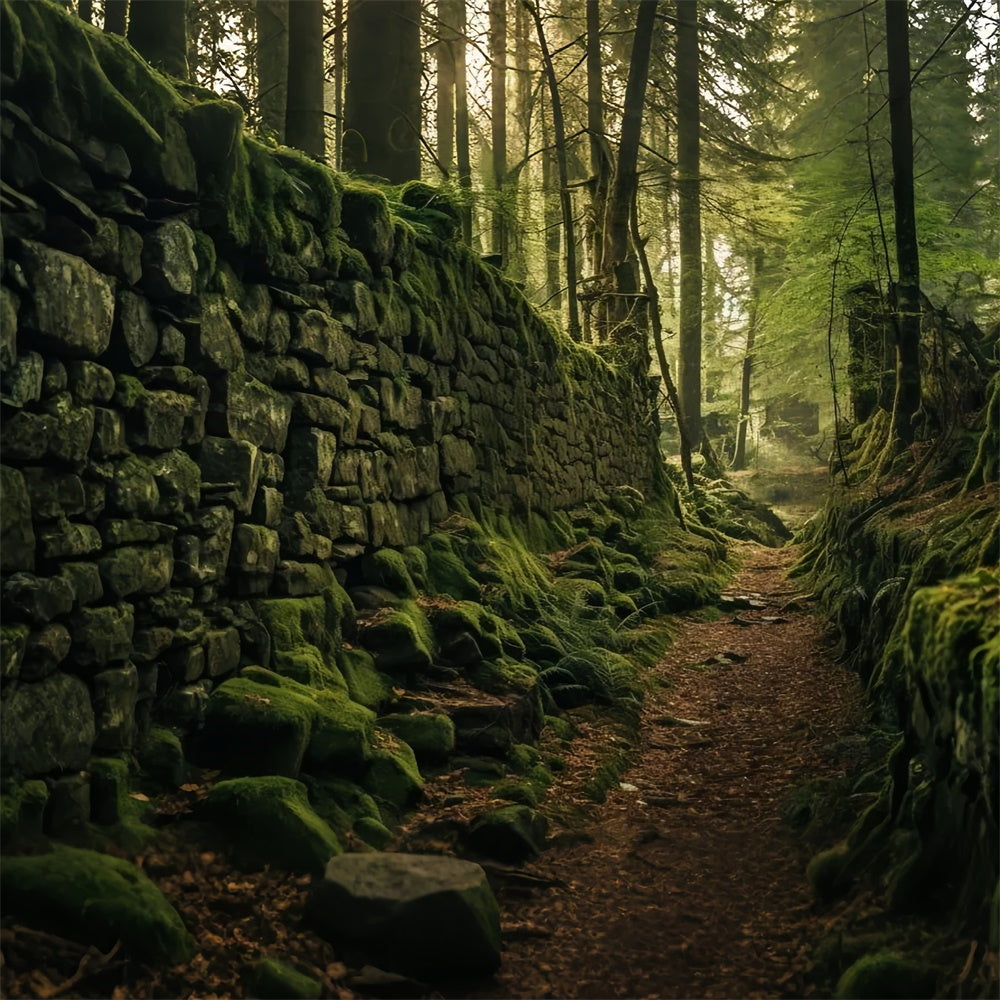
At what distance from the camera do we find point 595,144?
1638 centimetres

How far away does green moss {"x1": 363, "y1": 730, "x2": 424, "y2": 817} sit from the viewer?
15.8ft

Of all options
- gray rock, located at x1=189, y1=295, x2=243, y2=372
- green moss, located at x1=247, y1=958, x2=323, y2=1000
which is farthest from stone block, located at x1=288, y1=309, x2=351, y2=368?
green moss, located at x1=247, y1=958, x2=323, y2=1000

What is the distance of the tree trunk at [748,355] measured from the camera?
24444 millimetres

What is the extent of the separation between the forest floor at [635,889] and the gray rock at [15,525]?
126cm

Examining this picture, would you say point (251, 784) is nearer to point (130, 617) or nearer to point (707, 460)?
point (130, 617)

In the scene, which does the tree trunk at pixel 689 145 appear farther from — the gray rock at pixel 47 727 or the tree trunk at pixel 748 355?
the gray rock at pixel 47 727

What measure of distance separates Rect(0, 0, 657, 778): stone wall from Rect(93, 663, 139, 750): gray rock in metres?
0.01

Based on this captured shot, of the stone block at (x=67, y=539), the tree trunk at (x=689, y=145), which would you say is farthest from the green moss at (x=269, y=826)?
the tree trunk at (x=689, y=145)

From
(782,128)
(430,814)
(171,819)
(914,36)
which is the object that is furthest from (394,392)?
(782,128)

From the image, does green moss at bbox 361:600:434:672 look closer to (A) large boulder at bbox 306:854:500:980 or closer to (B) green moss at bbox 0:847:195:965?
(A) large boulder at bbox 306:854:500:980

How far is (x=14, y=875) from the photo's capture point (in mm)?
3180

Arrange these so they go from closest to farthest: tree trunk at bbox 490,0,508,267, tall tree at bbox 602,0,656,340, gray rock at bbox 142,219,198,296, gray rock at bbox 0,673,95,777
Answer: gray rock at bbox 0,673,95,777
gray rock at bbox 142,219,198,296
tall tree at bbox 602,0,656,340
tree trunk at bbox 490,0,508,267

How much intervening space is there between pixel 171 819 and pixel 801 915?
2733mm

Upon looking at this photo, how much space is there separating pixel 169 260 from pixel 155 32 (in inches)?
108
